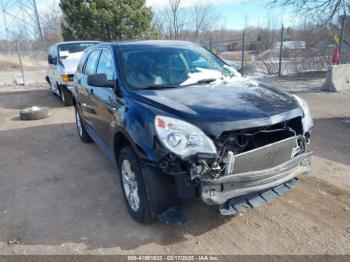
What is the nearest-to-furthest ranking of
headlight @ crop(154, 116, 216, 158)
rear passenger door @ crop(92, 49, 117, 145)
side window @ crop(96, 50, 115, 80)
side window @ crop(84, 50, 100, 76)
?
headlight @ crop(154, 116, 216, 158) → rear passenger door @ crop(92, 49, 117, 145) → side window @ crop(96, 50, 115, 80) → side window @ crop(84, 50, 100, 76)

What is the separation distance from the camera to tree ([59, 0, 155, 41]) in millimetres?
16672

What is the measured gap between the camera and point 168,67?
12.9 feet

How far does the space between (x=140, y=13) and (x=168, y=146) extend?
52.6 ft

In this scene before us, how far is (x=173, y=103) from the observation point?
Answer: 2.99 m

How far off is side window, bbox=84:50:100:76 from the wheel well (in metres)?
1.67

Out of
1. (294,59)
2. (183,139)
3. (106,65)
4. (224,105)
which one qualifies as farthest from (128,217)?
(294,59)

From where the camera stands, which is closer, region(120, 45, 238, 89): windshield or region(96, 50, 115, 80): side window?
region(120, 45, 238, 89): windshield

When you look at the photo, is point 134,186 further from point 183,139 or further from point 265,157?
point 265,157

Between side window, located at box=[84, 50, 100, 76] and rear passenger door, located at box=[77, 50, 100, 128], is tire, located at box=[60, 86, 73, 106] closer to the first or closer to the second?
rear passenger door, located at box=[77, 50, 100, 128]

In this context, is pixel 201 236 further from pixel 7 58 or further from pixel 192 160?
pixel 7 58

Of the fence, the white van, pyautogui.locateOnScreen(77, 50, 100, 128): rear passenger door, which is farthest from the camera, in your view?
the fence

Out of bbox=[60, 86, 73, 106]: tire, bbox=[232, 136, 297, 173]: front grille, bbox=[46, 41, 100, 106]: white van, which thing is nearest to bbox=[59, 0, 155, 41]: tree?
bbox=[46, 41, 100, 106]: white van

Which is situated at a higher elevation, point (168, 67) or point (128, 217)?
point (168, 67)

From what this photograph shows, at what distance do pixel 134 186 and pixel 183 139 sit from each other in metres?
0.96
